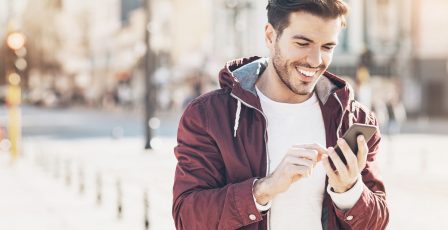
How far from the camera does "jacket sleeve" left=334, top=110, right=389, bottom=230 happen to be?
8.69 ft

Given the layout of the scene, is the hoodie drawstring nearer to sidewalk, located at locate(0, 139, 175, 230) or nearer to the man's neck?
the man's neck

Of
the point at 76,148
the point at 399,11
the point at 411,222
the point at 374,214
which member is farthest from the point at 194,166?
the point at 399,11

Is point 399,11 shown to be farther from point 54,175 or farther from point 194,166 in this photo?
point 194,166

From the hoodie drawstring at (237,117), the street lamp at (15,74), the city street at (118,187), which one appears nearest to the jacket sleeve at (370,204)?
the hoodie drawstring at (237,117)

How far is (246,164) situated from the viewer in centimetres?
267

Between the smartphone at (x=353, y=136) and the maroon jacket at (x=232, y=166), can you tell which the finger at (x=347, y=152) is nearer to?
the smartphone at (x=353, y=136)

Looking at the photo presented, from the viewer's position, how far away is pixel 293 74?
2.70 metres

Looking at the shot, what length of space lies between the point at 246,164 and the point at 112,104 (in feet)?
208

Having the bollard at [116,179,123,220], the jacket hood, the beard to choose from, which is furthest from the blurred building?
the beard

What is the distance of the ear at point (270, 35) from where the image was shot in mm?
2756

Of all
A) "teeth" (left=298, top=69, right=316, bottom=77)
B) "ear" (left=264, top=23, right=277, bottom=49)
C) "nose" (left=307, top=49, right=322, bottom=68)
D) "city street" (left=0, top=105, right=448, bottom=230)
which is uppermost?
"ear" (left=264, top=23, right=277, bottom=49)

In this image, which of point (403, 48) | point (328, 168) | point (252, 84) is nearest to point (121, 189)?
point (252, 84)

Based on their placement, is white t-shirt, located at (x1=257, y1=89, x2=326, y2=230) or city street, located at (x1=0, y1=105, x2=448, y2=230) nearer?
white t-shirt, located at (x1=257, y1=89, x2=326, y2=230)

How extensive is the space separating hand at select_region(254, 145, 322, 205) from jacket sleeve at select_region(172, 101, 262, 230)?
9 cm
